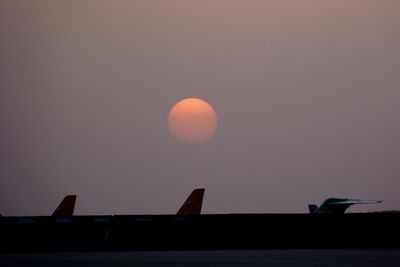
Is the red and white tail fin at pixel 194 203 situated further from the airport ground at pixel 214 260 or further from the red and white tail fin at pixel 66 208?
the airport ground at pixel 214 260

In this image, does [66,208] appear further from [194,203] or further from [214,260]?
[214,260]

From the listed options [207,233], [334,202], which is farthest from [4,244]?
[334,202]

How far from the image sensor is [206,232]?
6022 cm

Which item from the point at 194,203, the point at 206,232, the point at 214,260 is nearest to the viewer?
the point at 214,260

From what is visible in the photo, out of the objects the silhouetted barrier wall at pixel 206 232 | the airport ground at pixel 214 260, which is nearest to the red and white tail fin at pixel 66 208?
the silhouetted barrier wall at pixel 206 232

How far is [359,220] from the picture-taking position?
59344 millimetres

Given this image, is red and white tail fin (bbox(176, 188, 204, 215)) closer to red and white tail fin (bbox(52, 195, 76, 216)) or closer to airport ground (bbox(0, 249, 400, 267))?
red and white tail fin (bbox(52, 195, 76, 216))

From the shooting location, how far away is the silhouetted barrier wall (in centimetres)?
5703

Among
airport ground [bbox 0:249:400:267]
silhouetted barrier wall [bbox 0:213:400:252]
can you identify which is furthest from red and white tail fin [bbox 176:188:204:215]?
airport ground [bbox 0:249:400:267]

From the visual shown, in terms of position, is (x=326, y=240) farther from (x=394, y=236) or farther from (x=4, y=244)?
(x=4, y=244)

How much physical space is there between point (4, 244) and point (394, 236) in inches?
1209

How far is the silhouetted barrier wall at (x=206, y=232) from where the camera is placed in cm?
5703

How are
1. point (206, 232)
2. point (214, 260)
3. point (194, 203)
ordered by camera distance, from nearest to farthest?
1. point (214, 260)
2. point (206, 232)
3. point (194, 203)

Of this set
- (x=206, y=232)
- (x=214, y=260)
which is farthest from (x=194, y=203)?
(x=214, y=260)
